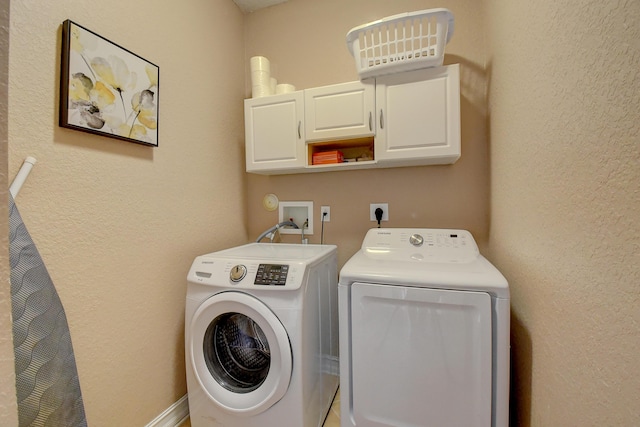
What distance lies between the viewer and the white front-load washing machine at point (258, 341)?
1103 millimetres

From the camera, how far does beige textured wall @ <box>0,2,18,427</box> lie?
1.02 ft

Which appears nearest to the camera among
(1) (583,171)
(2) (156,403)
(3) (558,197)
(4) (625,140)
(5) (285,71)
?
(4) (625,140)

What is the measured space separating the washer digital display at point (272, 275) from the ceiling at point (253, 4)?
2.01 meters

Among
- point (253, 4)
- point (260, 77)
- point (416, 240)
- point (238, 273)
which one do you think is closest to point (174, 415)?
point (238, 273)

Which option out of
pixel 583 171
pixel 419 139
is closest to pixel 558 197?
pixel 583 171

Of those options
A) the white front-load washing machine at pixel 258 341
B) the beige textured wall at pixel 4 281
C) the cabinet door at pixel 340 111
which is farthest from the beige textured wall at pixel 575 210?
the beige textured wall at pixel 4 281

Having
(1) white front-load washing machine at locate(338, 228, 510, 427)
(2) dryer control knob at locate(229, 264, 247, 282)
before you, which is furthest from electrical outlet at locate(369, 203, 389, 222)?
(2) dryer control knob at locate(229, 264, 247, 282)

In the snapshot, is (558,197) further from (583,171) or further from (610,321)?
(610,321)

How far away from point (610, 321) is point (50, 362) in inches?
59.5

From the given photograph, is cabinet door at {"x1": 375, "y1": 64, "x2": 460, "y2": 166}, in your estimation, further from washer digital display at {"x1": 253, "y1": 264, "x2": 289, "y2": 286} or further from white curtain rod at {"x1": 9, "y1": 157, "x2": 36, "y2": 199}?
white curtain rod at {"x1": 9, "y1": 157, "x2": 36, "y2": 199}

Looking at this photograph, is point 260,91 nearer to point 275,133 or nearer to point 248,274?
point 275,133

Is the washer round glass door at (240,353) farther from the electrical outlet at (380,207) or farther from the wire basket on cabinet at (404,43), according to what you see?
the wire basket on cabinet at (404,43)

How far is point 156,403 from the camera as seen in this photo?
1312 millimetres

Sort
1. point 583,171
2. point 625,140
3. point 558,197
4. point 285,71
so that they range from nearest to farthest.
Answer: point 625,140, point 583,171, point 558,197, point 285,71
